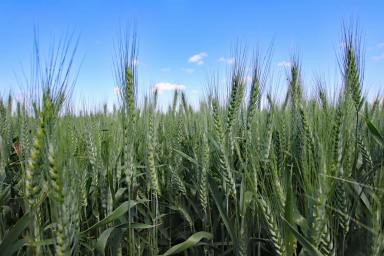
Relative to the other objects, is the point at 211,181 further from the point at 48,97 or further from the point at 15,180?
the point at 15,180

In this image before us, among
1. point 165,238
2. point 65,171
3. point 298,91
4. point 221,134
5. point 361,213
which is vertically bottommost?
point 165,238

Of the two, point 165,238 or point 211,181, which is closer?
point 211,181

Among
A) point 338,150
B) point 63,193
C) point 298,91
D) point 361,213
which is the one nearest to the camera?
point 63,193

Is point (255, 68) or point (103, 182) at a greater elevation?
point (255, 68)

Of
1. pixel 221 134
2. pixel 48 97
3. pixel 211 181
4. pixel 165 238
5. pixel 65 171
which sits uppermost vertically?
pixel 48 97

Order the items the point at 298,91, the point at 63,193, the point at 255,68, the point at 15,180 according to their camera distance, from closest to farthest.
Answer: the point at 63,193
the point at 255,68
the point at 298,91
the point at 15,180

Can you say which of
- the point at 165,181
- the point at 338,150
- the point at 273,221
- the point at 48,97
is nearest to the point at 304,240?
the point at 273,221

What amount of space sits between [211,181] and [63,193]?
958 mm

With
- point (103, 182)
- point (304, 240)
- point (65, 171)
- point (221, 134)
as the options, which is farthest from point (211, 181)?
point (65, 171)

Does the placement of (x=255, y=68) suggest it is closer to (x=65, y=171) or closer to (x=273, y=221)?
(x=273, y=221)

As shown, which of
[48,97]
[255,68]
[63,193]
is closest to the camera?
[63,193]

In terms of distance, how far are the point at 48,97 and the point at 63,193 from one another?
15.0 inches

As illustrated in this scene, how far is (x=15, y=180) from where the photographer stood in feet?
9.05

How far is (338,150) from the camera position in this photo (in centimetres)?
145
